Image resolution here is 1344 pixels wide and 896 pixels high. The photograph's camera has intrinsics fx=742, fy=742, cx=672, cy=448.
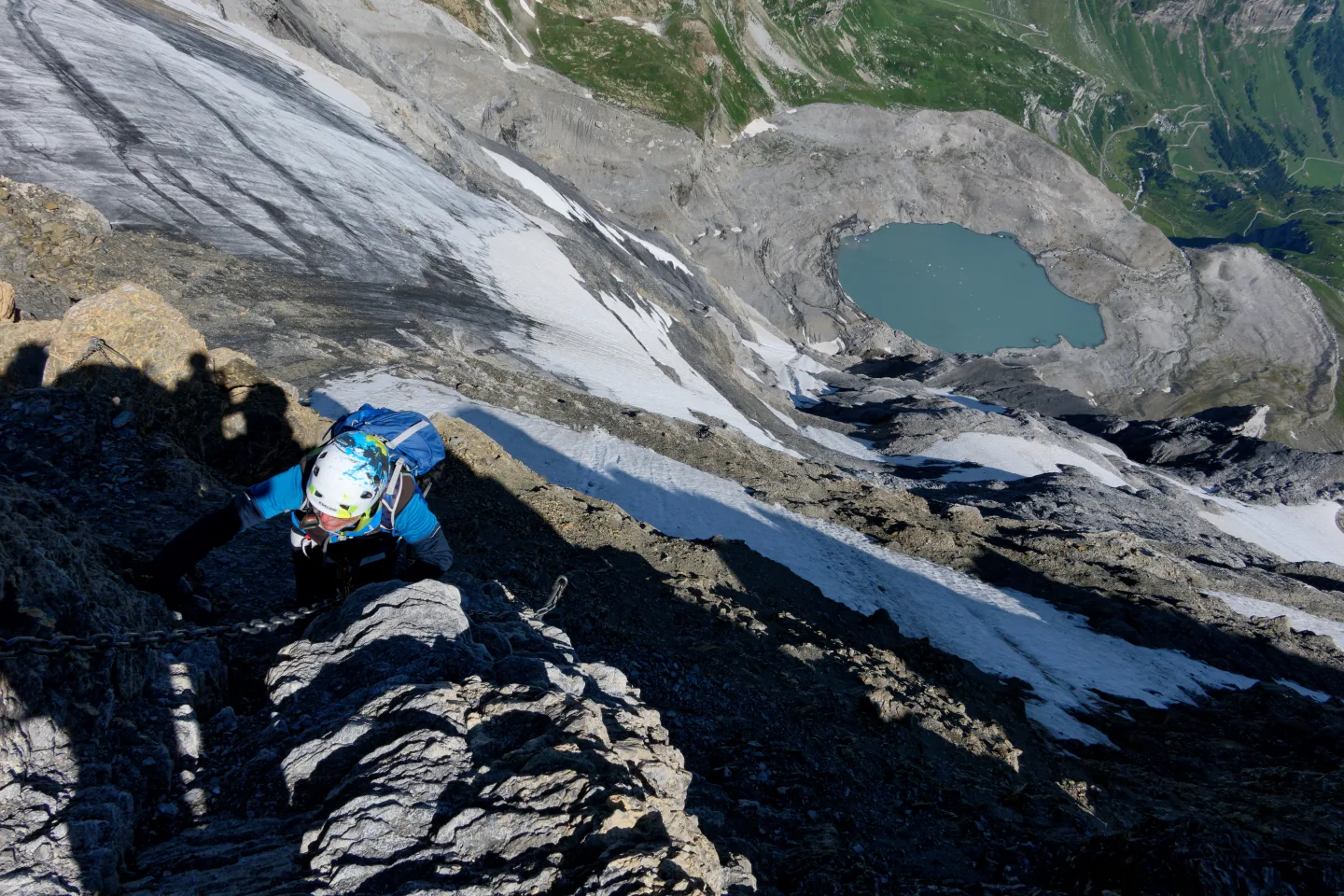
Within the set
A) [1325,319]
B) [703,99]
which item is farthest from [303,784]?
[1325,319]

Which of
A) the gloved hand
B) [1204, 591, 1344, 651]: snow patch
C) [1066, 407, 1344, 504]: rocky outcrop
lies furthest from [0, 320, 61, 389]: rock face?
[1066, 407, 1344, 504]: rocky outcrop

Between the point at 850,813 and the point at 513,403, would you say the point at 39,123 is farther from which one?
the point at 850,813

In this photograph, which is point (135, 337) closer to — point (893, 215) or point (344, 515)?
point (344, 515)

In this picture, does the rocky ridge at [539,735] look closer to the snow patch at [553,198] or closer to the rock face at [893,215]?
the snow patch at [553,198]

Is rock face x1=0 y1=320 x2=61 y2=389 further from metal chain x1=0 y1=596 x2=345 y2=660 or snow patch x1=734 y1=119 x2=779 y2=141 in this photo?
snow patch x1=734 y1=119 x2=779 y2=141

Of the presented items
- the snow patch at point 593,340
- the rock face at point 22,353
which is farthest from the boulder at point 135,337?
the snow patch at point 593,340
